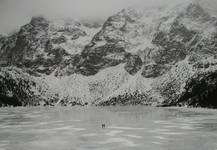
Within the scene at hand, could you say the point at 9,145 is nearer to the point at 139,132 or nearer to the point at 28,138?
the point at 28,138

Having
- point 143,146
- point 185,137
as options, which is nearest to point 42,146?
point 143,146

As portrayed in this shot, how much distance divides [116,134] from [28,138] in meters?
20.2

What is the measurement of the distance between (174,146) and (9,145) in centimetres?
3123

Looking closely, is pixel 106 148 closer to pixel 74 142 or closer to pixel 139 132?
pixel 74 142

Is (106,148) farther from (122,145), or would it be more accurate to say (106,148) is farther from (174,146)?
(174,146)

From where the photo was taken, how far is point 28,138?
269 ft

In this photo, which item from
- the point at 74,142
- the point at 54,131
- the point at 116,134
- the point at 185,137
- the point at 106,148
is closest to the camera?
the point at 106,148

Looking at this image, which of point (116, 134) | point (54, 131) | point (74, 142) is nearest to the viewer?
point (74, 142)

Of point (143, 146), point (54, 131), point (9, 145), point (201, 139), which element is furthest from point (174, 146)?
point (54, 131)

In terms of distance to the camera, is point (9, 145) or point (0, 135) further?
point (0, 135)

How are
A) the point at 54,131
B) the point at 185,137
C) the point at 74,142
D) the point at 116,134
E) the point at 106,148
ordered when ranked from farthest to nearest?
1. the point at 54,131
2. the point at 116,134
3. the point at 185,137
4. the point at 74,142
5. the point at 106,148

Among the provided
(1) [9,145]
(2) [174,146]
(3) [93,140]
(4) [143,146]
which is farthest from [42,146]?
(2) [174,146]

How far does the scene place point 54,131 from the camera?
95.4m

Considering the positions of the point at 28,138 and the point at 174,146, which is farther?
the point at 28,138
